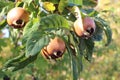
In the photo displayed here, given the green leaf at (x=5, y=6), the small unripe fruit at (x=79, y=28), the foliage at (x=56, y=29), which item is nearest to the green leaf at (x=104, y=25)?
the foliage at (x=56, y=29)

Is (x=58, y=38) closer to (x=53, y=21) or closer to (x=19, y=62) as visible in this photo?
(x=53, y=21)

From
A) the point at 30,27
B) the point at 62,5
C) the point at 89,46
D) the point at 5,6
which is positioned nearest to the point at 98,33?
the point at 89,46

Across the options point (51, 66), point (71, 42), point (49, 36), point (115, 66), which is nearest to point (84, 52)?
point (71, 42)

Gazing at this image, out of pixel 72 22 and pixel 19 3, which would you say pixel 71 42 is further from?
pixel 19 3

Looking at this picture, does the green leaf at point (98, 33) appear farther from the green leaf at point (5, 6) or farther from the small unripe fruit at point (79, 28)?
the green leaf at point (5, 6)

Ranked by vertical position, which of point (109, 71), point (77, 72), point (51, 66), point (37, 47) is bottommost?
point (109, 71)
